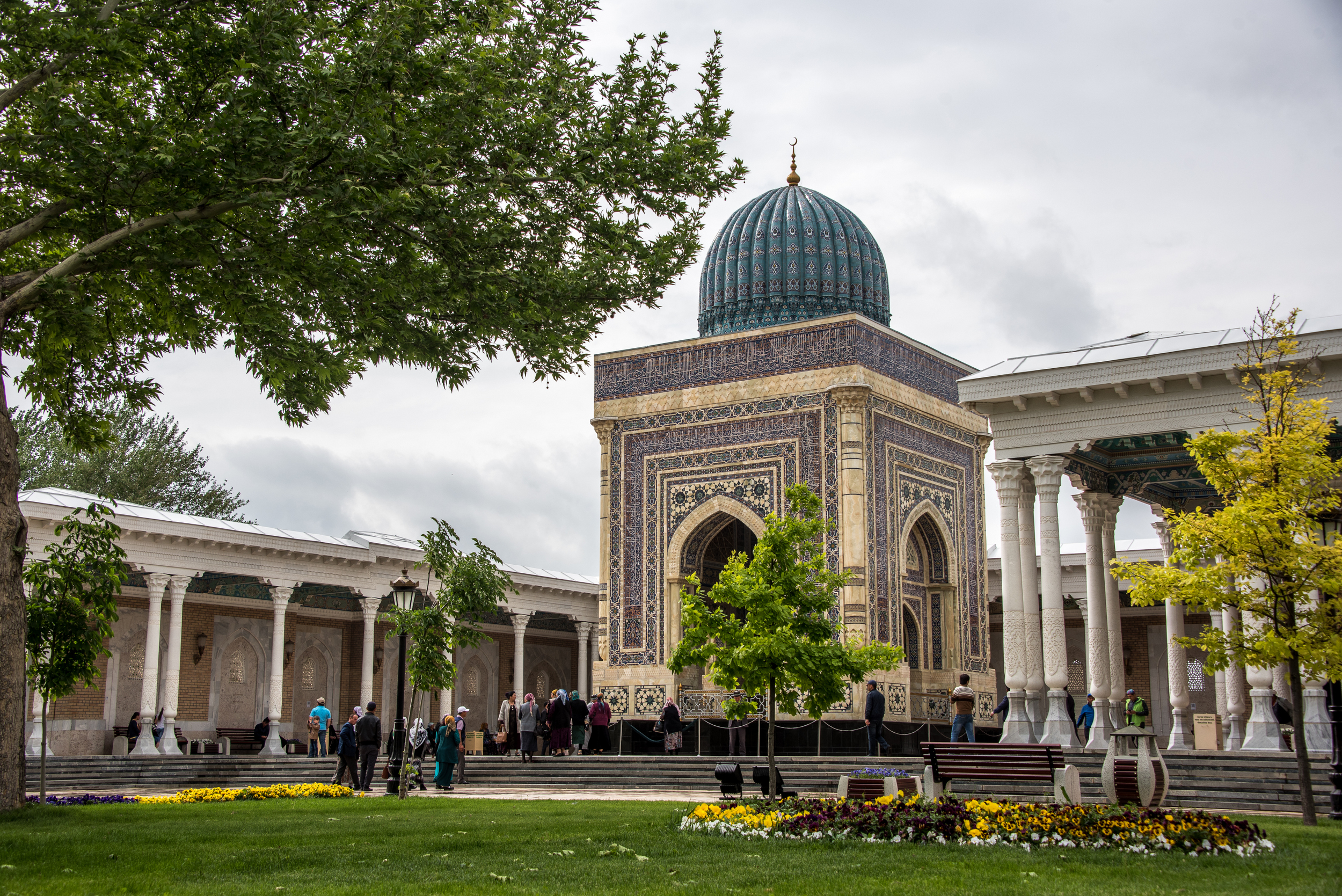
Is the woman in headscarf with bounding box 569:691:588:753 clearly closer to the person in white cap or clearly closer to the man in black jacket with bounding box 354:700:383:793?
the person in white cap

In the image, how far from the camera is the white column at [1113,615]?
1906 centimetres

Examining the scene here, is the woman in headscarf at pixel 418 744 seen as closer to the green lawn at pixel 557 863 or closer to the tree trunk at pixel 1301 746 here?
the green lawn at pixel 557 863

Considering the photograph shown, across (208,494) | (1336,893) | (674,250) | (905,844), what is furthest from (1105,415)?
(208,494)

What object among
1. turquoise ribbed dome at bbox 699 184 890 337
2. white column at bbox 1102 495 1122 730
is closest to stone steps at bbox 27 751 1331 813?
white column at bbox 1102 495 1122 730

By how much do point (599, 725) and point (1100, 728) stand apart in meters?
10.4

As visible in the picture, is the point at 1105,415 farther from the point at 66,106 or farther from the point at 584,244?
the point at 66,106

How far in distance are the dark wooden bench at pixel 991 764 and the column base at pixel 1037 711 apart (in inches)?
179

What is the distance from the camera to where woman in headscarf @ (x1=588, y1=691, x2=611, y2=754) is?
24.5 meters

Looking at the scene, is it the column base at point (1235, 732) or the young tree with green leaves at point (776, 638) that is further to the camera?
the column base at point (1235, 732)

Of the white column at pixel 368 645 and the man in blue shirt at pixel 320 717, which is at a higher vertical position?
the white column at pixel 368 645

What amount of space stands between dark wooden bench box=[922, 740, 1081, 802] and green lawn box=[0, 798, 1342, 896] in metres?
1.94

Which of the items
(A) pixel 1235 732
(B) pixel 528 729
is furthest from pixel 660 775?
(A) pixel 1235 732

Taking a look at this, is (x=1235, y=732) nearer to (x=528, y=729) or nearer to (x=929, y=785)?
(x=929, y=785)

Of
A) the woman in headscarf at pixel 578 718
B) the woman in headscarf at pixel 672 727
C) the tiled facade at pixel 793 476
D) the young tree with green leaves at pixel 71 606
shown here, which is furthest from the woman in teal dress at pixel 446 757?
the tiled facade at pixel 793 476
